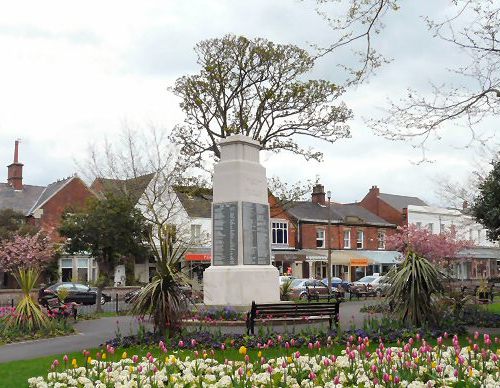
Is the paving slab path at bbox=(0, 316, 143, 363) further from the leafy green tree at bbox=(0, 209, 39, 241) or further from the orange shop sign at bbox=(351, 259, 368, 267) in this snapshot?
the orange shop sign at bbox=(351, 259, 368, 267)

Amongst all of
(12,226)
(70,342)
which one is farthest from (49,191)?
(70,342)

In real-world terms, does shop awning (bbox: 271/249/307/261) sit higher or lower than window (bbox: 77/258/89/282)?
higher

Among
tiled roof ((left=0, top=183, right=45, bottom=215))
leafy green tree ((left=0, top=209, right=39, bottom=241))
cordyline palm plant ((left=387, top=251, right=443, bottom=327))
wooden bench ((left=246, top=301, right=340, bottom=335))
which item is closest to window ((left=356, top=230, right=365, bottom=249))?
tiled roof ((left=0, top=183, right=45, bottom=215))

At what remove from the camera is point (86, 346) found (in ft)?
46.4

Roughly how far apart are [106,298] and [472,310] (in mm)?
23495

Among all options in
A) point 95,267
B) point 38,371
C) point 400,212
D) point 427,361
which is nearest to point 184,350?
point 38,371

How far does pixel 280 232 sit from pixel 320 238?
494 cm

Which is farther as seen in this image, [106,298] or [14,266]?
[14,266]

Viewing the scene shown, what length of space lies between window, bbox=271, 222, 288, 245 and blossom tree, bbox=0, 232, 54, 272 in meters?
21.7

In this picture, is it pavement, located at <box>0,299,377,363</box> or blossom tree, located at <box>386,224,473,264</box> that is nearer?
pavement, located at <box>0,299,377,363</box>

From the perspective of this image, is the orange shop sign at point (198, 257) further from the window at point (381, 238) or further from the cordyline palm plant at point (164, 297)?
the cordyline palm plant at point (164, 297)

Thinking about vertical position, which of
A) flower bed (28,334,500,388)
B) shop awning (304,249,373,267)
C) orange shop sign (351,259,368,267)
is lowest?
flower bed (28,334,500,388)

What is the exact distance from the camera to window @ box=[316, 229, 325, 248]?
60.5 meters

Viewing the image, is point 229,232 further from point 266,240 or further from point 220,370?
point 220,370
